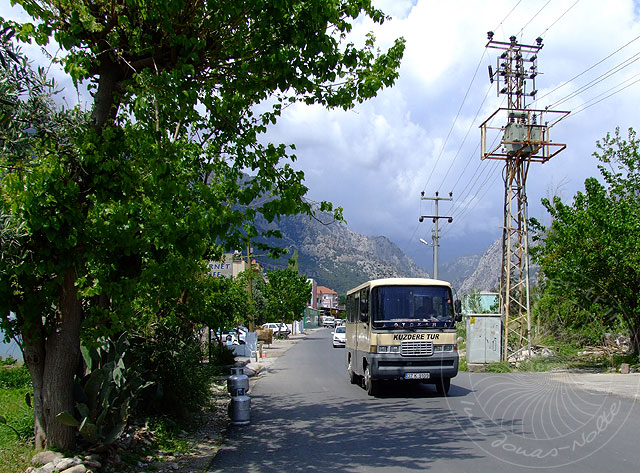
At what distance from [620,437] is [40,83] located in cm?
959

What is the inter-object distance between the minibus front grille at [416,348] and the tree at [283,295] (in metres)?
51.3

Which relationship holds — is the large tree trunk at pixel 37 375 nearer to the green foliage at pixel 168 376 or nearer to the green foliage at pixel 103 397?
the green foliage at pixel 103 397

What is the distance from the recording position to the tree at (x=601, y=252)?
19.4 meters

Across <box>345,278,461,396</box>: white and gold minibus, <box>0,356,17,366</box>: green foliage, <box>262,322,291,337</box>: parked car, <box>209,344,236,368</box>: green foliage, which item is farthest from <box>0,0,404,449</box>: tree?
<box>262,322,291,337</box>: parked car

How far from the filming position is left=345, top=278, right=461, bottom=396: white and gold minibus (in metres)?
13.8

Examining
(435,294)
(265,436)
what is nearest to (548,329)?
(435,294)

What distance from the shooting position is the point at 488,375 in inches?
786

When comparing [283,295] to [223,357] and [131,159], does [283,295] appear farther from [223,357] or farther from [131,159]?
[131,159]

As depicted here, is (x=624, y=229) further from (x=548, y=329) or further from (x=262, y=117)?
(x=262, y=117)

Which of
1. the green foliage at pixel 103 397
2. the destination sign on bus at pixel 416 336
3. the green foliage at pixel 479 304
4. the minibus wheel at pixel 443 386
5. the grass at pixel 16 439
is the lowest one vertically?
the minibus wheel at pixel 443 386

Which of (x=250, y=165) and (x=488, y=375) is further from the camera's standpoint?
(x=488, y=375)

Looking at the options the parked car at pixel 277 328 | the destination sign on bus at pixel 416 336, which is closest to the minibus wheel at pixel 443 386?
the destination sign on bus at pixel 416 336

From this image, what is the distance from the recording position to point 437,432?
945 centimetres

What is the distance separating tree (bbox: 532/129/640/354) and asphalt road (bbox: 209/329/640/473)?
19.9ft
